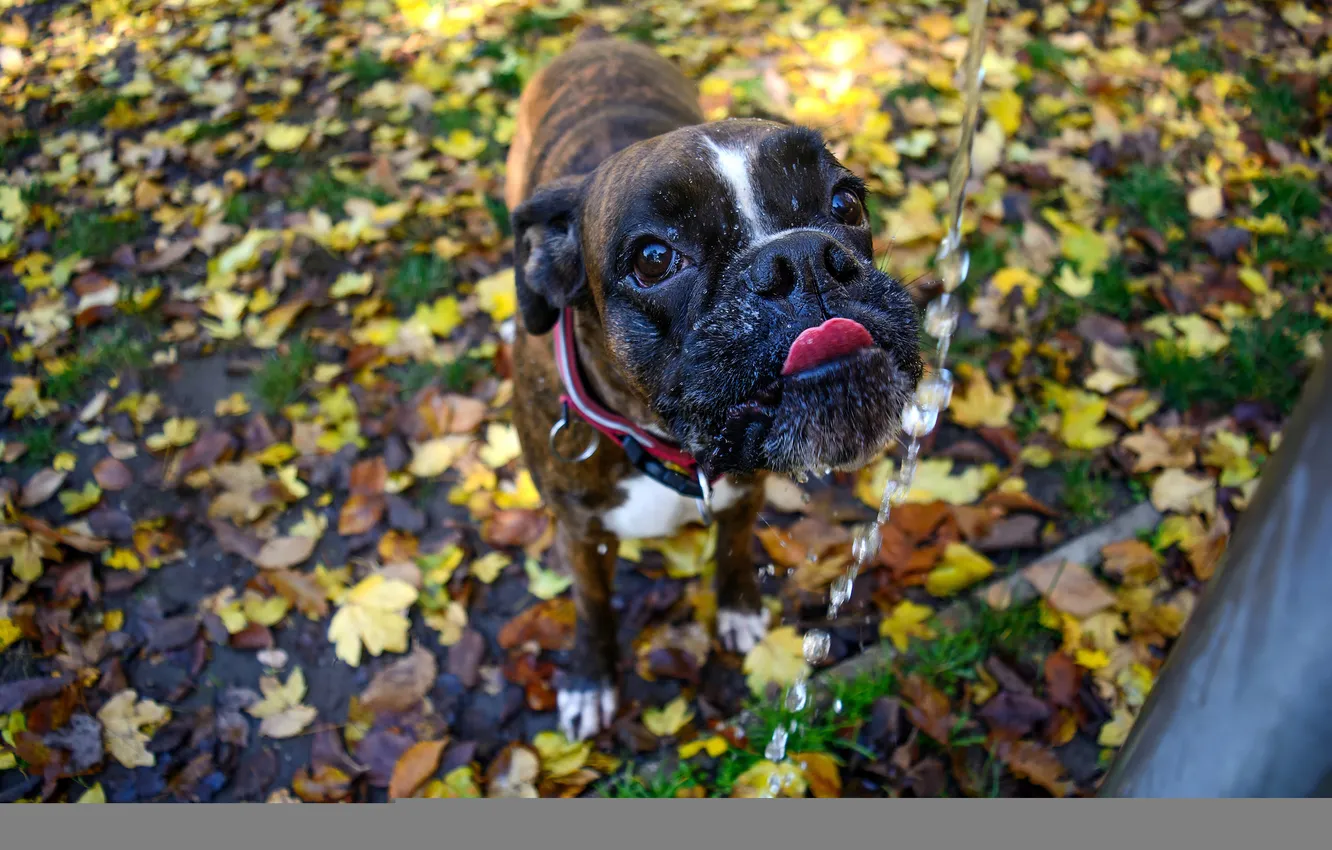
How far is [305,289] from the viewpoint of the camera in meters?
4.44

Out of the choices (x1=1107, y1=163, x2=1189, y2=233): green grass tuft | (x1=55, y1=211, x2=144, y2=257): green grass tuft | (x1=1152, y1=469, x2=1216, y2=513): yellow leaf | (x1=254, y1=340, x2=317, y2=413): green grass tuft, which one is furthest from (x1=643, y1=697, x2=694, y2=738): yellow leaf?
(x1=55, y1=211, x2=144, y2=257): green grass tuft

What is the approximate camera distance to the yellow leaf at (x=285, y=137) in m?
5.20

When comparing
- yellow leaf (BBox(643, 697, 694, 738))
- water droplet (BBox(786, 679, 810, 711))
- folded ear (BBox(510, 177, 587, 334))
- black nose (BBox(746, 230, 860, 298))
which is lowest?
yellow leaf (BBox(643, 697, 694, 738))

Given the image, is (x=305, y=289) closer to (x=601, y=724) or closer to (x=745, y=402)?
(x=601, y=724)

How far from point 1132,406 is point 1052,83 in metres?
2.40

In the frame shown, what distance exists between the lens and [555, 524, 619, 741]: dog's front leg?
114 inches

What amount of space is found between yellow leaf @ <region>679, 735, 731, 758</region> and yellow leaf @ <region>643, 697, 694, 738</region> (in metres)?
0.08

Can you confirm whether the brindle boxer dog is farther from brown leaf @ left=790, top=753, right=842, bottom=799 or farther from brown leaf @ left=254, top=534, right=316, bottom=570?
brown leaf @ left=254, top=534, right=316, bottom=570

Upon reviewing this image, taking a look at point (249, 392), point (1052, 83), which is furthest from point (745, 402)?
point (1052, 83)

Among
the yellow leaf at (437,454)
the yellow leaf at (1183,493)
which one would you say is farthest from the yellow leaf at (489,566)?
the yellow leaf at (1183,493)

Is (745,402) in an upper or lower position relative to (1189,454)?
upper

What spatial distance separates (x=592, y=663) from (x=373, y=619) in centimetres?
92

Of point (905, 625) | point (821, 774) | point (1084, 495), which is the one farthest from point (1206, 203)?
point (821, 774)

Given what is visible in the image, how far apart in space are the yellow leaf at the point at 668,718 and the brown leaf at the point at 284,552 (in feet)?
5.12
